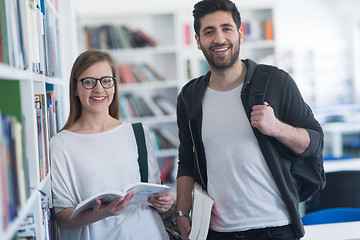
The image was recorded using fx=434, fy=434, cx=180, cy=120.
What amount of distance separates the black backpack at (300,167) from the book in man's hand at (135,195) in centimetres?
48

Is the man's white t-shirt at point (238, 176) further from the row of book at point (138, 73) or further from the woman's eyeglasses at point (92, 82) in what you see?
the row of book at point (138, 73)

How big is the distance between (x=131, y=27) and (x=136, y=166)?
3.98 m

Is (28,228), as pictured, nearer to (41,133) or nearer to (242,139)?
(41,133)

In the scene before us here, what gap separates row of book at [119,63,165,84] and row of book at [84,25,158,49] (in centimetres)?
25

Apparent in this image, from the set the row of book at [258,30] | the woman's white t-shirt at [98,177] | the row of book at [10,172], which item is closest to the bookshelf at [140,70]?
the row of book at [258,30]

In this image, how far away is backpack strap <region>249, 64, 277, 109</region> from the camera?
65.5 inches

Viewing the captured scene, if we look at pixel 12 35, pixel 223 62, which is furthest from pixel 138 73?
pixel 12 35

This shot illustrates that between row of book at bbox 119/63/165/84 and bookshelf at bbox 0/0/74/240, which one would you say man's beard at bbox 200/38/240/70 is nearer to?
bookshelf at bbox 0/0/74/240

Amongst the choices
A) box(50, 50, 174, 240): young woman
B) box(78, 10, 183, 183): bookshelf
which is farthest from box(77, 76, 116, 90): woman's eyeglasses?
box(78, 10, 183, 183): bookshelf

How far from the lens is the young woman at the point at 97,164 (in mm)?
1648

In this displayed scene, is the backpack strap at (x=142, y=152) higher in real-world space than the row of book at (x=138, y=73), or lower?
lower

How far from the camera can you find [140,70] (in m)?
5.25

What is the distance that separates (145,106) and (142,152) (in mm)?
3506

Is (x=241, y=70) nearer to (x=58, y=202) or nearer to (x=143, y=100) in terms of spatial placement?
(x=58, y=202)
